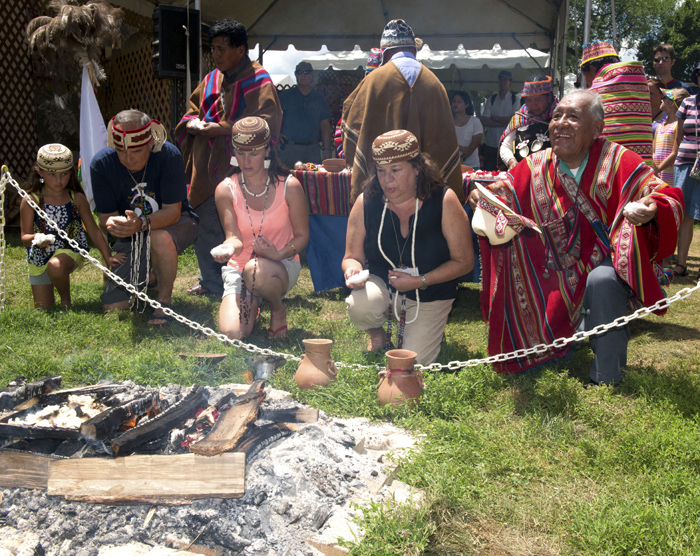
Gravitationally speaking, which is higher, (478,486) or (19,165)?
(19,165)

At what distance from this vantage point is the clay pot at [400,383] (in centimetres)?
289

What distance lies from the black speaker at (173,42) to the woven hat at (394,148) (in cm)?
453

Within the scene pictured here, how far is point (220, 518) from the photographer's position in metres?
2.04

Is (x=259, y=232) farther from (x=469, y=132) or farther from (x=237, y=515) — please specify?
(x=469, y=132)

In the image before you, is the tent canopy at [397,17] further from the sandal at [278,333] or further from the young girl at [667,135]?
the sandal at [278,333]

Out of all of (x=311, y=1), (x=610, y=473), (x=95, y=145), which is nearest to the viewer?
(x=610, y=473)

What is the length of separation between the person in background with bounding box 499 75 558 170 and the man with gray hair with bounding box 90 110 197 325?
2975 mm

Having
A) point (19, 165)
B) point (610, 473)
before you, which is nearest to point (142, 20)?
point (19, 165)

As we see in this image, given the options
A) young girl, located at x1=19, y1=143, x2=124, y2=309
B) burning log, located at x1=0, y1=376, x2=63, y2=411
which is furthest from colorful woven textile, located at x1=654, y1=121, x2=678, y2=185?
burning log, located at x1=0, y1=376, x2=63, y2=411

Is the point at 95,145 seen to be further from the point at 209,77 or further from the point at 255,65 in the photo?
the point at 255,65

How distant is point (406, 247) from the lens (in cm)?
353

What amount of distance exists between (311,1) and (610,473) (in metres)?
9.22

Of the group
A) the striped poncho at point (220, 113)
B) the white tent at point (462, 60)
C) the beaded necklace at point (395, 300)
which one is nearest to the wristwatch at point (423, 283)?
the beaded necklace at point (395, 300)

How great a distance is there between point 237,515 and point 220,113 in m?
3.91
